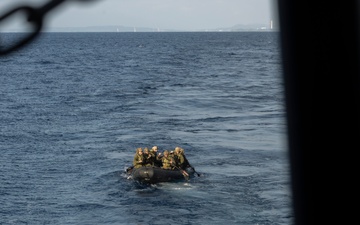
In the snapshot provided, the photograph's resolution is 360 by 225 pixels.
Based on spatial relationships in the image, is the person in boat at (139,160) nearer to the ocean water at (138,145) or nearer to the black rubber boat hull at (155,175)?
the black rubber boat hull at (155,175)

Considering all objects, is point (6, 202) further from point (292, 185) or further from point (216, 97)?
point (216, 97)

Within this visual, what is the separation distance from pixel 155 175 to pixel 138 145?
10.1m

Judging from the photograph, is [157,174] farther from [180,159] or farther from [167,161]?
[180,159]

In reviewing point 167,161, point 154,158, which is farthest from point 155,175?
point 154,158

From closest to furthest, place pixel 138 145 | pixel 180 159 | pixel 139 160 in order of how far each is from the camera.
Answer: pixel 139 160 → pixel 180 159 → pixel 138 145

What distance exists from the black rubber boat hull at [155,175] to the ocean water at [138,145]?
310mm

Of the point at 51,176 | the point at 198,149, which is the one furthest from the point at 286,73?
the point at 198,149

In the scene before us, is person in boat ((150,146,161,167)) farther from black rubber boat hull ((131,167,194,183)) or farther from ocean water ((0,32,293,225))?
ocean water ((0,32,293,225))

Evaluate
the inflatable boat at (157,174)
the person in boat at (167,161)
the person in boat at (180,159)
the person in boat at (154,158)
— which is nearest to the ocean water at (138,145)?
the inflatable boat at (157,174)

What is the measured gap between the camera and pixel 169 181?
32.7 metres

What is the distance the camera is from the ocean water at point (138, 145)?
28422mm

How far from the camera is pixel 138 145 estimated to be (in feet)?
139

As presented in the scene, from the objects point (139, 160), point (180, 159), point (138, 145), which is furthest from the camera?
point (138, 145)

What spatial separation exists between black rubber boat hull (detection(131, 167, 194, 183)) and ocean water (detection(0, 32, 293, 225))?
0.31 m
